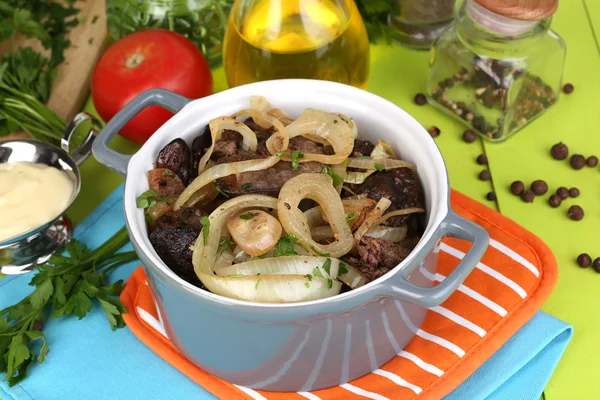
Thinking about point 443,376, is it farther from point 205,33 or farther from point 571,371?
point 205,33

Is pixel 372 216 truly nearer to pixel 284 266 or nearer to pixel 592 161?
pixel 284 266

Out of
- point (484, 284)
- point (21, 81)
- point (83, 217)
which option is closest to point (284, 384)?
point (484, 284)

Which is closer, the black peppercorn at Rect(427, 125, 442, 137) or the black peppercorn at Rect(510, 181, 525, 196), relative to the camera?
the black peppercorn at Rect(510, 181, 525, 196)

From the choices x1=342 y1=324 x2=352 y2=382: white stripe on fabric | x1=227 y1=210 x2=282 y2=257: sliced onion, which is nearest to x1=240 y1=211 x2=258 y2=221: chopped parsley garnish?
x1=227 y1=210 x2=282 y2=257: sliced onion

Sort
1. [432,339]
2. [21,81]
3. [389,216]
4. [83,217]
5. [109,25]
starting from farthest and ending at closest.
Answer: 1. [109,25]
2. [21,81]
3. [83,217]
4. [432,339]
5. [389,216]

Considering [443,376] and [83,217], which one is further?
[83,217]

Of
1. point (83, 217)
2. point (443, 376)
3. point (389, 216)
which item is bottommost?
point (83, 217)

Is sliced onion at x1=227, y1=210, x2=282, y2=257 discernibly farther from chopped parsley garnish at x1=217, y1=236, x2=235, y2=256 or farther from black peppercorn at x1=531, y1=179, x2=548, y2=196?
black peppercorn at x1=531, y1=179, x2=548, y2=196
